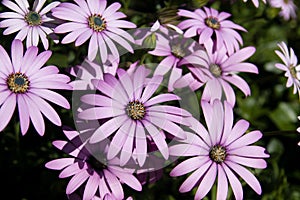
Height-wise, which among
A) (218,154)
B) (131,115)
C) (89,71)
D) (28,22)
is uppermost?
(28,22)

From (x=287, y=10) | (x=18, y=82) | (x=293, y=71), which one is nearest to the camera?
(x=18, y=82)

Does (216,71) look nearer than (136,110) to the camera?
No

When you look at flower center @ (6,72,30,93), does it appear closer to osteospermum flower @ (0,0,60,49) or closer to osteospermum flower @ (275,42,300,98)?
osteospermum flower @ (0,0,60,49)

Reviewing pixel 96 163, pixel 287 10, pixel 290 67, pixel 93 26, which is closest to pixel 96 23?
pixel 93 26

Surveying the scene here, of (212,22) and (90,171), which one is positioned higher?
(212,22)

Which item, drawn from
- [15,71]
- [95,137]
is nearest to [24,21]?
[15,71]

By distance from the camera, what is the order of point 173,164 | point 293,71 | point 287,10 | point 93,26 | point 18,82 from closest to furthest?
point 18,82
point 93,26
point 173,164
point 293,71
point 287,10

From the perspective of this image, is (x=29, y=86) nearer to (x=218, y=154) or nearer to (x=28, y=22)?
(x=28, y=22)

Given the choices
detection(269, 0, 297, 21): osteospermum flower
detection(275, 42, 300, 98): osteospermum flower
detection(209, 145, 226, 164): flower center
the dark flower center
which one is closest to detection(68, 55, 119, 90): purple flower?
the dark flower center
